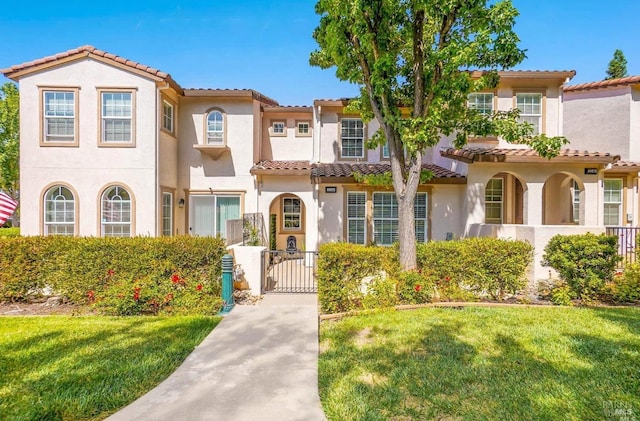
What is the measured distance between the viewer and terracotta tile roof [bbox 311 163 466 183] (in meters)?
12.3

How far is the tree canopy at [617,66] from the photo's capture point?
24.4 meters

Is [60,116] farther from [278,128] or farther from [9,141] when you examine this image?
[9,141]

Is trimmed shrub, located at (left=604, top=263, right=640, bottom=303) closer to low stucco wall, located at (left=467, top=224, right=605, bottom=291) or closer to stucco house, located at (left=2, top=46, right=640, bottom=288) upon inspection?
low stucco wall, located at (left=467, top=224, right=605, bottom=291)

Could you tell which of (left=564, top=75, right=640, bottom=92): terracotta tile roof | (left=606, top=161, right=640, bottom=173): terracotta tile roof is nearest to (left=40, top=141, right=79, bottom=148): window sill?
(left=606, top=161, right=640, bottom=173): terracotta tile roof

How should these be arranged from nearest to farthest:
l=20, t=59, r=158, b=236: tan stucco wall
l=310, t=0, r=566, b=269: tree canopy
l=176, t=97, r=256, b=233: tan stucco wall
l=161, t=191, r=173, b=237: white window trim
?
1. l=310, t=0, r=566, b=269: tree canopy
2. l=20, t=59, r=158, b=236: tan stucco wall
3. l=161, t=191, r=173, b=237: white window trim
4. l=176, t=97, r=256, b=233: tan stucco wall

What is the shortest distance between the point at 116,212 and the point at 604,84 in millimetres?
21046

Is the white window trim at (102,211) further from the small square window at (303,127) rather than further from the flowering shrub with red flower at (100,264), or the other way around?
the small square window at (303,127)

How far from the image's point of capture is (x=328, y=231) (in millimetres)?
13016

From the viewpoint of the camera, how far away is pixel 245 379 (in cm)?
472

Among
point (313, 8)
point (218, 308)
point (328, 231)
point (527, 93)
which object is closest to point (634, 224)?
point (527, 93)

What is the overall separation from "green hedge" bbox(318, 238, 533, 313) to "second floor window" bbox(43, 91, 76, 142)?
1080 cm

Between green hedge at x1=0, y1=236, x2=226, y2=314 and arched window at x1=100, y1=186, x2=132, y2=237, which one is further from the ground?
arched window at x1=100, y1=186, x2=132, y2=237

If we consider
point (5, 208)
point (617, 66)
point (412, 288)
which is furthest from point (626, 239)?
point (617, 66)

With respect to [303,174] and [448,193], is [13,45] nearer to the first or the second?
[303,174]
